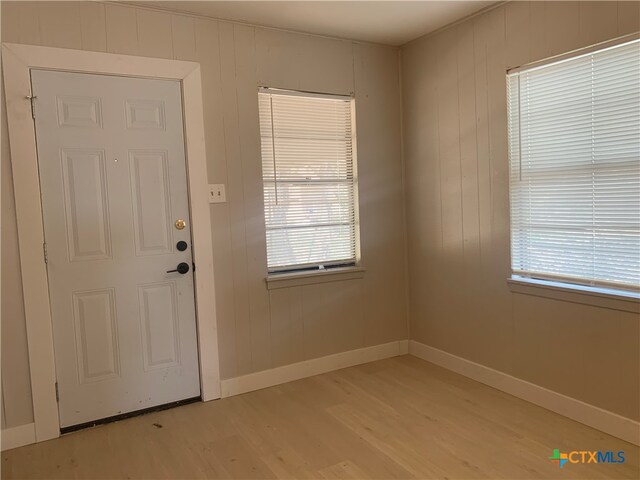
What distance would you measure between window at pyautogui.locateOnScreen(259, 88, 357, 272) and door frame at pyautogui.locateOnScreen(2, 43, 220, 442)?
1.71 feet

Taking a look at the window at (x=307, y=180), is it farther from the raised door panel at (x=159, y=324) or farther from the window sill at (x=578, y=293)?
the window sill at (x=578, y=293)

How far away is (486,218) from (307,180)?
1.25 m

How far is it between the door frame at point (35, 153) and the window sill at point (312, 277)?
30.1 inches

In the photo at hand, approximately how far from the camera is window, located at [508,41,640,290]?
2412 mm

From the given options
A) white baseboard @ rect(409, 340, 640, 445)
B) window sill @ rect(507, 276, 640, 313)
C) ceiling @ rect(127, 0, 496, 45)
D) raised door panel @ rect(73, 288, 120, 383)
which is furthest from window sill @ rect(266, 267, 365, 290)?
ceiling @ rect(127, 0, 496, 45)

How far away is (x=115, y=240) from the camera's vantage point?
2.84 m

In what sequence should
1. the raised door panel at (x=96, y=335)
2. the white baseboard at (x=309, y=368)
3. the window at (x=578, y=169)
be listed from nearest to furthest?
the window at (x=578, y=169) → the raised door panel at (x=96, y=335) → the white baseboard at (x=309, y=368)

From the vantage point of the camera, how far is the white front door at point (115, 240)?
269 centimetres

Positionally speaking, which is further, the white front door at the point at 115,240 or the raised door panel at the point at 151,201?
the raised door panel at the point at 151,201

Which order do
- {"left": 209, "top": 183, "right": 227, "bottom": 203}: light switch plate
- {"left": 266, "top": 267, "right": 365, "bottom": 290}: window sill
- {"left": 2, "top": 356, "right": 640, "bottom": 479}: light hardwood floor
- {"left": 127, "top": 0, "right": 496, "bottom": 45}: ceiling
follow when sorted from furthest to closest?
{"left": 266, "top": 267, "right": 365, "bottom": 290}: window sill < {"left": 209, "top": 183, "right": 227, "bottom": 203}: light switch plate < {"left": 127, "top": 0, "right": 496, "bottom": 45}: ceiling < {"left": 2, "top": 356, "right": 640, "bottom": 479}: light hardwood floor

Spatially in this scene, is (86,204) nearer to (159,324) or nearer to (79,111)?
(79,111)

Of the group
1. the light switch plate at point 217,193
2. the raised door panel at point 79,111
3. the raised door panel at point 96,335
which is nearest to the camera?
the raised door panel at point 79,111

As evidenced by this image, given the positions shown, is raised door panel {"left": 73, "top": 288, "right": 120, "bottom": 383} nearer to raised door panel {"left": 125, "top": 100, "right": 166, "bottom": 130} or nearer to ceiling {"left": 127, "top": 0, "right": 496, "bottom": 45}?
raised door panel {"left": 125, "top": 100, "right": 166, "bottom": 130}

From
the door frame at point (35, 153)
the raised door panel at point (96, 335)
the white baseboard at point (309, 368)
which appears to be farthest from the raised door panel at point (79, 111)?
the white baseboard at point (309, 368)
